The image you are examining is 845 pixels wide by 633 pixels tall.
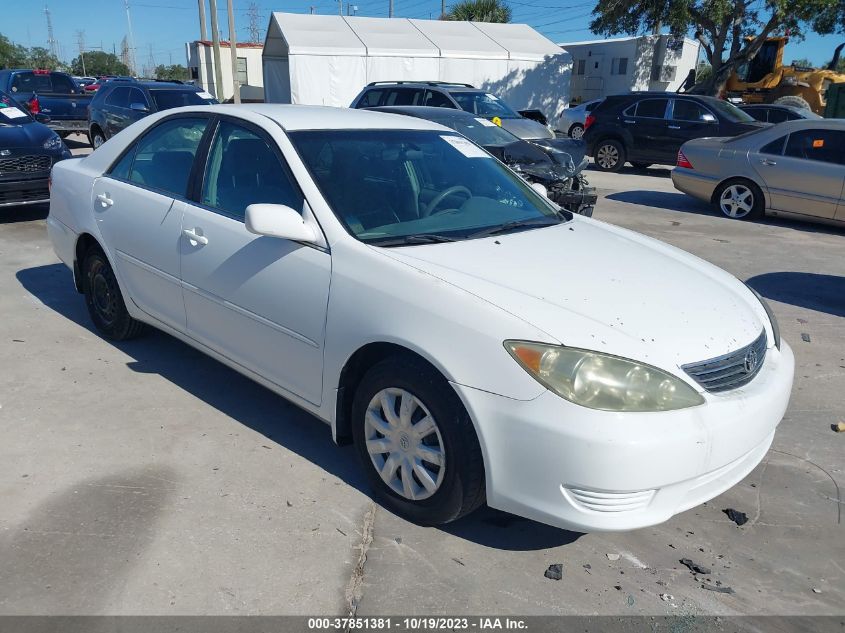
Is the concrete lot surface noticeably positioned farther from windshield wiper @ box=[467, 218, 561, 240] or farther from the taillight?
the taillight

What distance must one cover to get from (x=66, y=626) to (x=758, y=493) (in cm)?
296

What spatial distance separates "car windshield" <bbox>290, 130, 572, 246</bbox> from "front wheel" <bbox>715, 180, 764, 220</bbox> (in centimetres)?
692

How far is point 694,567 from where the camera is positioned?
279 cm

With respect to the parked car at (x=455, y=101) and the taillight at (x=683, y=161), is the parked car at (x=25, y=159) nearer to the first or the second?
the parked car at (x=455, y=101)

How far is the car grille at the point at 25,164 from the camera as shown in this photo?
8.20 m

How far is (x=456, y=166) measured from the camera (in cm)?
394

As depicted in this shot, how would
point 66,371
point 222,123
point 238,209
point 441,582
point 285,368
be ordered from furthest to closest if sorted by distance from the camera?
1. point 66,371
2. point 222,123
3. point 238,209
4. point 285,368
5. point 441,582

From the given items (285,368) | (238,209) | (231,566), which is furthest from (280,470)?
(238,209)

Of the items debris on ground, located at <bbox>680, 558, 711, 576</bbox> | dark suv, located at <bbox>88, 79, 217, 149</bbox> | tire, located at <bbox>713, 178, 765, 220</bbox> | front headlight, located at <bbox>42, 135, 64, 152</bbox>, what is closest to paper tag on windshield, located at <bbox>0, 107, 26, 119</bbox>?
front headlight, located at <bbox>42, 135, 64, 152</bbox>

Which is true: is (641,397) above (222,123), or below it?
below

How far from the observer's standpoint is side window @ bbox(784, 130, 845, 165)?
352 inches

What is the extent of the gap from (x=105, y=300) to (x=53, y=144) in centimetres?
517

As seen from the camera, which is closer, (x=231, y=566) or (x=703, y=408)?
(x=703, y=408)

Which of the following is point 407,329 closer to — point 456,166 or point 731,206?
point 456,166
